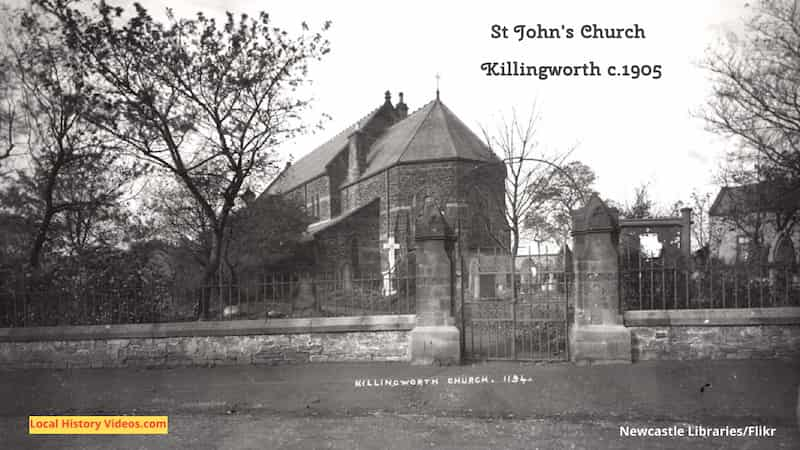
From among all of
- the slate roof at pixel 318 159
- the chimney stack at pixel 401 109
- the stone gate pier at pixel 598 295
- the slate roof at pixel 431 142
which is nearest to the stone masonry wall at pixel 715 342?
the stone gate pier at pixel 598 295

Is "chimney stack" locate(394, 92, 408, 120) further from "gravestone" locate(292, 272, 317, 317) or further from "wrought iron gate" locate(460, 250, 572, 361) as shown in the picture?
"gravestone" locate(292, 272, 317, 317)

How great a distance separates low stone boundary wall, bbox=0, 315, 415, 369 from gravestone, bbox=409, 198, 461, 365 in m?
0.31

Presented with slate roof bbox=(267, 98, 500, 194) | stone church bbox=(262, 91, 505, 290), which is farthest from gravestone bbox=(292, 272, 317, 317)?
slate roof bbox=(267, 98, 500, 194)

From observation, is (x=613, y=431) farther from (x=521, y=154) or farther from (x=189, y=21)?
(x=521, y=154)

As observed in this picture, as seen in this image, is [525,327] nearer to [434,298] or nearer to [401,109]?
[434,298]

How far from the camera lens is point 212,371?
10.2 metres

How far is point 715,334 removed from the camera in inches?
378

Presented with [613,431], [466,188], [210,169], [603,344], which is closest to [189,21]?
[210,169]

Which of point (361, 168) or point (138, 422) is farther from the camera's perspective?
point (361, 168)

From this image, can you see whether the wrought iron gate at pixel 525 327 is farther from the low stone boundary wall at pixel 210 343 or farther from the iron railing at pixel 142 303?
the iron railing at pixel 142 303

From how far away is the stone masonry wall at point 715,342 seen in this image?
31.1 ft

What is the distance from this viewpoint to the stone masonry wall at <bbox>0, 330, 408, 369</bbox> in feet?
34.0

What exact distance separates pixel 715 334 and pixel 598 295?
212cm

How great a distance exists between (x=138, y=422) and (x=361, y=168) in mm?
30545
